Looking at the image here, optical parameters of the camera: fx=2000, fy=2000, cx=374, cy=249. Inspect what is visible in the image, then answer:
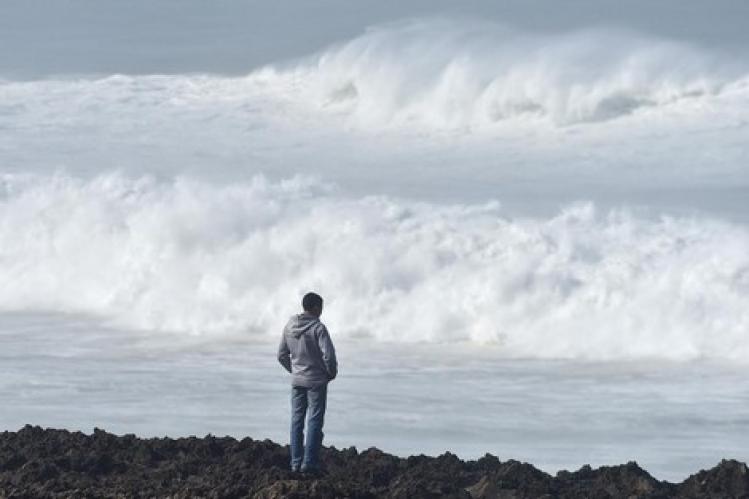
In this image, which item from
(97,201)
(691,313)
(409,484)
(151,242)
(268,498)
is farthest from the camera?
(97,201)

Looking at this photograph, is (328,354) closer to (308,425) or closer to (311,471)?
Answer: (308,425)

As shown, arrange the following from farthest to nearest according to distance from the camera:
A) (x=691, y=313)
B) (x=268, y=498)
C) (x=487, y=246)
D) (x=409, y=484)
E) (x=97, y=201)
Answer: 1. (x=97, y=201)
2. (x=487, y=246)
3. (x=691, y=313)
4. (x=409, y=484)
5. (x=268, y=498)

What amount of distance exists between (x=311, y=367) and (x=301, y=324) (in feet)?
1.14

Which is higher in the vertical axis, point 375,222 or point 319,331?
point 375,222

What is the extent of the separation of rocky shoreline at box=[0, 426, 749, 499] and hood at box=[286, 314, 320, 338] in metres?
1.09

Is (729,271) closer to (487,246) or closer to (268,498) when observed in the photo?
(487,246)

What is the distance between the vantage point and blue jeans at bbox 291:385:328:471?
15.4 metres

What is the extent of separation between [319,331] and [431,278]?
55.4 feet

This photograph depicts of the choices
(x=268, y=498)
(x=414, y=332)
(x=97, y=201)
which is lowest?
(x=268, y=498)

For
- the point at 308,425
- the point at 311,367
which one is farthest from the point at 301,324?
the point at 308,425

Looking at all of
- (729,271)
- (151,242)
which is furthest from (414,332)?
(151,242)

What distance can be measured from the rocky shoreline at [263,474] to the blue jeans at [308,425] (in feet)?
0.95

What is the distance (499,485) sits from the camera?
14938 millimetres

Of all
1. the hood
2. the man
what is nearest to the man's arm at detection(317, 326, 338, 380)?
the man
